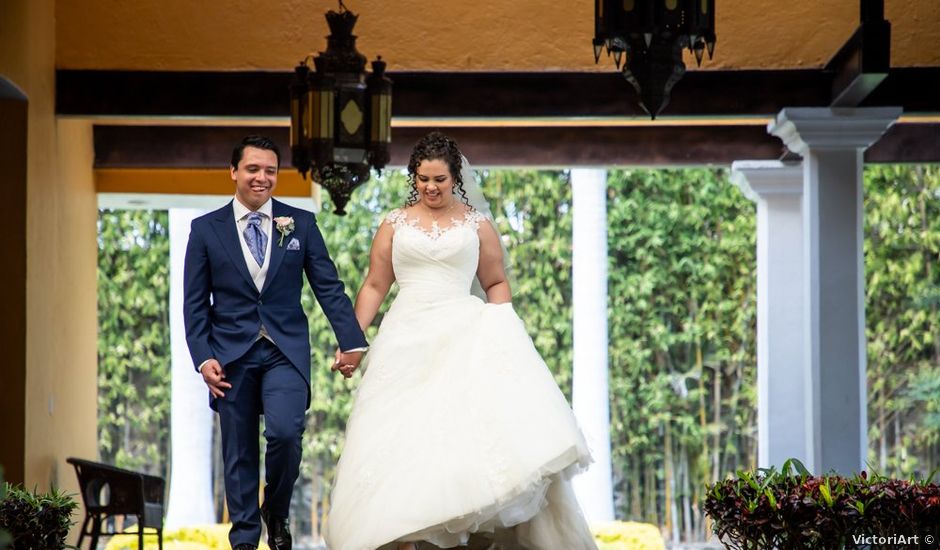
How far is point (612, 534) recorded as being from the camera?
522 inches

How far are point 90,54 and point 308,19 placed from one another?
54.9 inches

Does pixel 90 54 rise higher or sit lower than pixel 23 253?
higher

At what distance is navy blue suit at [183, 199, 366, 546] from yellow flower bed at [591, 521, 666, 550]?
272 inches

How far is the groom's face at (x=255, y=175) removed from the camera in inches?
238

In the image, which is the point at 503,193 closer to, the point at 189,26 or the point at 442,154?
the point at 189,26

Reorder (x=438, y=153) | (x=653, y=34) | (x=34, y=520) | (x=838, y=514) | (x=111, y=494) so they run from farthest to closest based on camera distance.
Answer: (x=111, y=494) < (x=653, y=34) < (x=438, y=153) < (x=34, y=520) < (x=838, y=514)

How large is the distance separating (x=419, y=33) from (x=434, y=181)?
3815mm

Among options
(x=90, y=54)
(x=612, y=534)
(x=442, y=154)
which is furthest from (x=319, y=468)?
(x=442, y=154)

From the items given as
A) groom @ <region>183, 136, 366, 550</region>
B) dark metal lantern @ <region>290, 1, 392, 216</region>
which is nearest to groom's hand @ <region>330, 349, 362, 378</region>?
groom @ <region>183, 136, 366, 550</region>

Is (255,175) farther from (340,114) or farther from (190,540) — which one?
(190,540)

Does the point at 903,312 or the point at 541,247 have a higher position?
the point at 541,247

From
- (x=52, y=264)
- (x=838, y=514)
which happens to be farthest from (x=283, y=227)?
(x=52, y=264)

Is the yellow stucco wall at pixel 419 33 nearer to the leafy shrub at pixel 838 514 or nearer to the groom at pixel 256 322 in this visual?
the groom at pixel 256 322

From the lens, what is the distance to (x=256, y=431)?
243 inches
